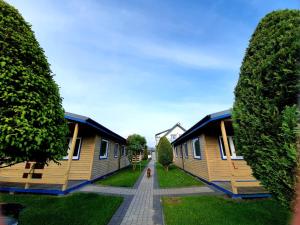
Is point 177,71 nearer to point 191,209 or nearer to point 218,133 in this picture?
point 218,133

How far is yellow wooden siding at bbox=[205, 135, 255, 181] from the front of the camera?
8.87 meters

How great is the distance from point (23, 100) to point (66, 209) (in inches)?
165

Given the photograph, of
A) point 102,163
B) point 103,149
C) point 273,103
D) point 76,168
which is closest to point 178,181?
point 102,163

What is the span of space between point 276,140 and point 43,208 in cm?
700

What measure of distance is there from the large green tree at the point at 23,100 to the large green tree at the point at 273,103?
418cm

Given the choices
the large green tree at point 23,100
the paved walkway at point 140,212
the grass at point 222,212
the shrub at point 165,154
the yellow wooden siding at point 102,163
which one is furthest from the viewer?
Result: the shrub at point 165,154

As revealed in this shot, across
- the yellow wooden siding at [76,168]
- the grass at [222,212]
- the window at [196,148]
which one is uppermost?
the window at [196,148]

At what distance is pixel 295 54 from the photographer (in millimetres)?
2336

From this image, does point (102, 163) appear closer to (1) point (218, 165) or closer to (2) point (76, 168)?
(2) point (76, 168)

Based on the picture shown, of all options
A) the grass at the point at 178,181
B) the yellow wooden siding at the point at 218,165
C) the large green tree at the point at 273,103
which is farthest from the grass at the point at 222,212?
the yellow wooden siding at the point at 218,165

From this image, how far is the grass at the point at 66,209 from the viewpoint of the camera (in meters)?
4.23

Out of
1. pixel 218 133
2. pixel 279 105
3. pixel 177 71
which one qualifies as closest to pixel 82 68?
pixel 177 71

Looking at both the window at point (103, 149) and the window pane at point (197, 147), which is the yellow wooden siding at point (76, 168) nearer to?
the window at point (103, 149)

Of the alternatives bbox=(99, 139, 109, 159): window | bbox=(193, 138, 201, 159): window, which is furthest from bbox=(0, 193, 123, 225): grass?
bbox=(193, 138, 201, 159): window
